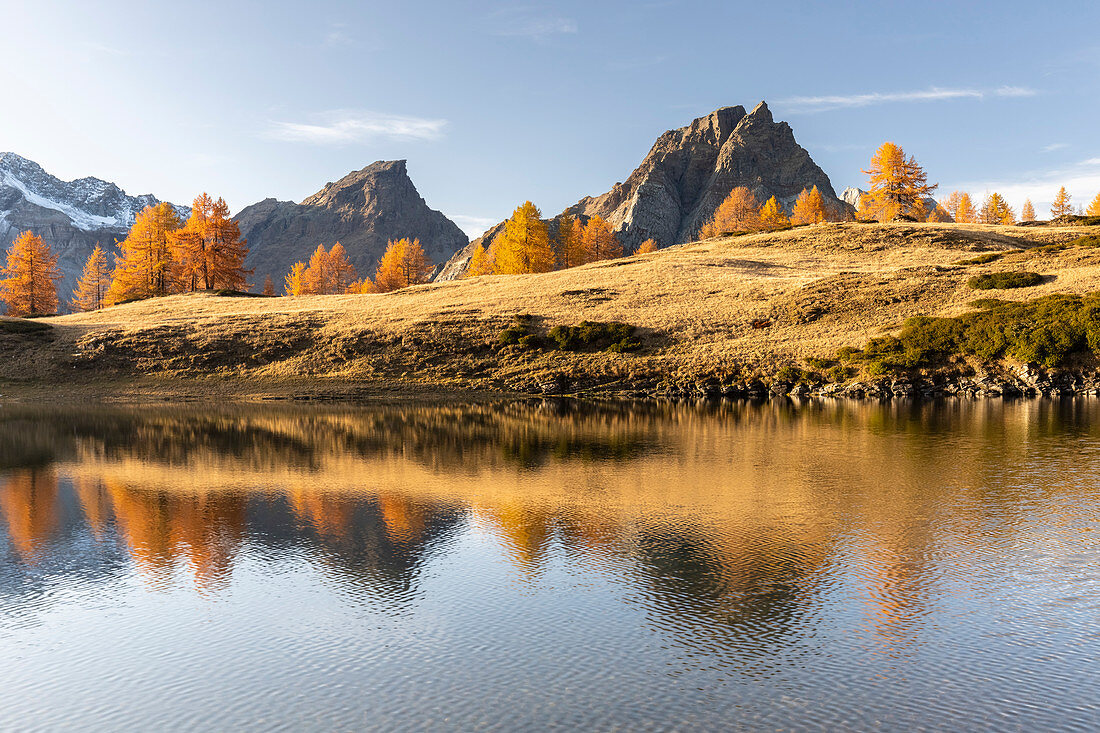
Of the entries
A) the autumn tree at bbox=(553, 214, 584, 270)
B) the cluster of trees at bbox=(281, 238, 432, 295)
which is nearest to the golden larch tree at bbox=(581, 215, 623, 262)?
the autumn tree at bbox=(553, 214, 584, 270)

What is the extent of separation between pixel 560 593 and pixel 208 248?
95.6m

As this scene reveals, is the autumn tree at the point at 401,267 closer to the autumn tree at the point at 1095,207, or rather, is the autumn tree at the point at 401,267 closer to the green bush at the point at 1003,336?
the green bush at the point at 1003,336

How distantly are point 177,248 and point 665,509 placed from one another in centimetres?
9462

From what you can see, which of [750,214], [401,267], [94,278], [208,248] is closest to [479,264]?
[401,267]

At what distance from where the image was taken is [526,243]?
3730 inches

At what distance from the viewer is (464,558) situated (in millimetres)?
12172

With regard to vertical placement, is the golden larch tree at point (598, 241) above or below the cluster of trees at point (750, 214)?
below

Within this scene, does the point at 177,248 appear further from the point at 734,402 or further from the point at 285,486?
the point at 285,486

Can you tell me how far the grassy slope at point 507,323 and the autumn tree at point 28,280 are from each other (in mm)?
29197

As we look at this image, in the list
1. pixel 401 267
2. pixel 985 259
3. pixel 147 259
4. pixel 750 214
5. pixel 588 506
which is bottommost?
pixel 588 506

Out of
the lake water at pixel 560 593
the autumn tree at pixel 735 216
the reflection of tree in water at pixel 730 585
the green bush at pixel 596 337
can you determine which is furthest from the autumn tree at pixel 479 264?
the reflection of tree in water at pixel 730 585

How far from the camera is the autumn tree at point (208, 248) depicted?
301 ft

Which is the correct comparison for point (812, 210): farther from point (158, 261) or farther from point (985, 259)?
point (158, 261)

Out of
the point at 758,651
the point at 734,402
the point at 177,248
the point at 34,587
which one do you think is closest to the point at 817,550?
the point at 758,651
